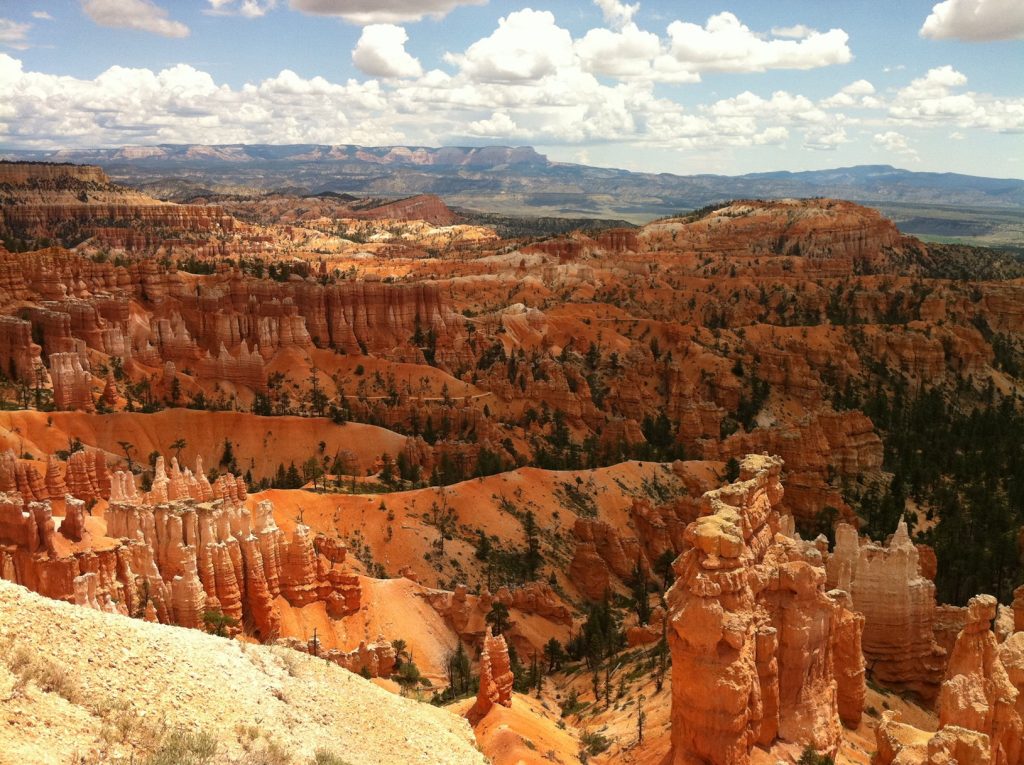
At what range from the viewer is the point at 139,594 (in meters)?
23.7

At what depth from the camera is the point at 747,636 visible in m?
15.8

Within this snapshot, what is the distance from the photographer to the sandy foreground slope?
10.1m

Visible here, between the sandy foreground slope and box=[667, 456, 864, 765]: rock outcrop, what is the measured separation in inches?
160

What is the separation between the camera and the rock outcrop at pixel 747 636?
15609 mm

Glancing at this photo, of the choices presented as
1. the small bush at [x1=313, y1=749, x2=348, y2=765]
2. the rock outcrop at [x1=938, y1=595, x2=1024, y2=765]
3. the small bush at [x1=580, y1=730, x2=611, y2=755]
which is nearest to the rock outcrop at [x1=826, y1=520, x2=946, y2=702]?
the rock outcrop at [x1=938, y1=595, x2=1024, y2=765]

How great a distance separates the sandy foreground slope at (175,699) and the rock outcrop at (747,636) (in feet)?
13.3

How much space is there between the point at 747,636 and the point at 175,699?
914cm

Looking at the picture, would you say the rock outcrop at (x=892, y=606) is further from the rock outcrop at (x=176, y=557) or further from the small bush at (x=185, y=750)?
the small bush at (x=185, y=750)

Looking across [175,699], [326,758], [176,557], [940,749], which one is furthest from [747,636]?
[176,557]

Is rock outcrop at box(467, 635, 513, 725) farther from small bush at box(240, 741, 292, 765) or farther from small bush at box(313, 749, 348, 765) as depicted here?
→ small bush at box(240, 741, 292, 765)

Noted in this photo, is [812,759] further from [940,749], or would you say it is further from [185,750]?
[185,750]

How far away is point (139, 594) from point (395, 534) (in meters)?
14.5

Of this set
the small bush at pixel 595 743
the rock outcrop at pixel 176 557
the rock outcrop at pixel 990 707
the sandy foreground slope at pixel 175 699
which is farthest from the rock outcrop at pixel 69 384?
the rock outcrop at pixel 990 707

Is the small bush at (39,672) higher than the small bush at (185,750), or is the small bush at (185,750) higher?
the small bush at (39,672)
